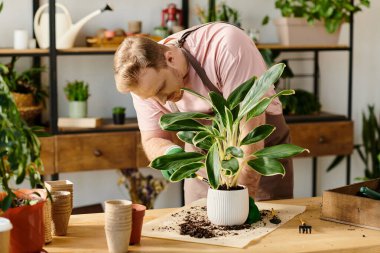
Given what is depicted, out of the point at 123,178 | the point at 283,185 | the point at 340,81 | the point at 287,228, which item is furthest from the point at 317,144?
the point at 287,228

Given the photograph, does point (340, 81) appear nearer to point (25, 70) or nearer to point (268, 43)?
point (268, 43)

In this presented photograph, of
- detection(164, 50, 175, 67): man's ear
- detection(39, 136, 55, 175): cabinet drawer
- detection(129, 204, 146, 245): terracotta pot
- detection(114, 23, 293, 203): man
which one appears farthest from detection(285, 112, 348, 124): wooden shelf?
detection(129, 204, 146, 245): terracotta pot

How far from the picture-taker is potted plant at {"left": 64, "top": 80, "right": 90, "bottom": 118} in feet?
16.0

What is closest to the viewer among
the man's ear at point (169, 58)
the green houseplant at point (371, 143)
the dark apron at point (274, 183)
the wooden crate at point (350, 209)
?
Result: the wooden crate at point (350, 209)

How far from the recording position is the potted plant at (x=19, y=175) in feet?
6.70

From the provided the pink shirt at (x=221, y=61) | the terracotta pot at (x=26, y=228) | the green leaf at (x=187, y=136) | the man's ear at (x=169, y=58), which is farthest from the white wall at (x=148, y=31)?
the terracotta pot at (x=26, y=228)

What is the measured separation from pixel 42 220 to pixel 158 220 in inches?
20.1

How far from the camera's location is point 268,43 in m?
5.64

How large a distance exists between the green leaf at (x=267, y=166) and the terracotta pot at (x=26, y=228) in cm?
73

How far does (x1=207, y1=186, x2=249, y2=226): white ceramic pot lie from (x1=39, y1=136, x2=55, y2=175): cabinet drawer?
228 cm

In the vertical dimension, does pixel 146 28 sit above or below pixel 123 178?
above

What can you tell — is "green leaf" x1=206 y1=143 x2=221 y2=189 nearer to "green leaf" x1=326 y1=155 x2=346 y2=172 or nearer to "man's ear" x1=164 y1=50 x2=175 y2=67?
"man's ear" x1=164 y1=50 x2=175 y2=67

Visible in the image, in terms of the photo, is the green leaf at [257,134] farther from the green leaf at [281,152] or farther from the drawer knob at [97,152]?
the drawer knob at [97,152]

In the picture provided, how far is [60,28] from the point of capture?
4.77 metres
